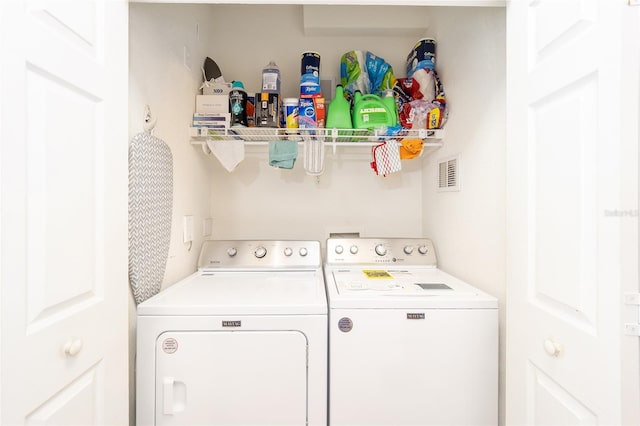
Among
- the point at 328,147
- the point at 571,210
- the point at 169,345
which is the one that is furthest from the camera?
the point at 328,147

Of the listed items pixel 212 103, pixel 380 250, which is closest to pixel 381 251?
pixel 380 250

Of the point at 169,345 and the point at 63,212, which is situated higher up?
the point at 63,212

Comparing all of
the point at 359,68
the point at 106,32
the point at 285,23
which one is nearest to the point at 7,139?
the point at 106,32

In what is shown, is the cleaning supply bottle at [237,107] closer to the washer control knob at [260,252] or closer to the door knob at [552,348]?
the washer control knob at [260,252]

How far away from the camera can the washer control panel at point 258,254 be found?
2037 millimetres

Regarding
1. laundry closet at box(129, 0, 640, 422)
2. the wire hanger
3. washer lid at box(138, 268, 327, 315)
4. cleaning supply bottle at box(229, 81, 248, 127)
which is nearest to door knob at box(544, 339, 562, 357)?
laundry closet at box(129, 0, 640, 422)

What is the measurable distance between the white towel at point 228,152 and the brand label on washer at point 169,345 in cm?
108

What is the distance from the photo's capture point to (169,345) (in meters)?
1.33

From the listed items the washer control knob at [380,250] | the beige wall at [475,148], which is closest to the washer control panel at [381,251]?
the washer control knob at [380,250]

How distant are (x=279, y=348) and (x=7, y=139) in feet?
3.66

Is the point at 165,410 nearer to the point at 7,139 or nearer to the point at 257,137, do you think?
the point at 7,139

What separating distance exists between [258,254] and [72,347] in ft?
4.06

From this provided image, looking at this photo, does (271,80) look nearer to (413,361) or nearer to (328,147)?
(328,147)

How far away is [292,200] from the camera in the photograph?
2.38 m
